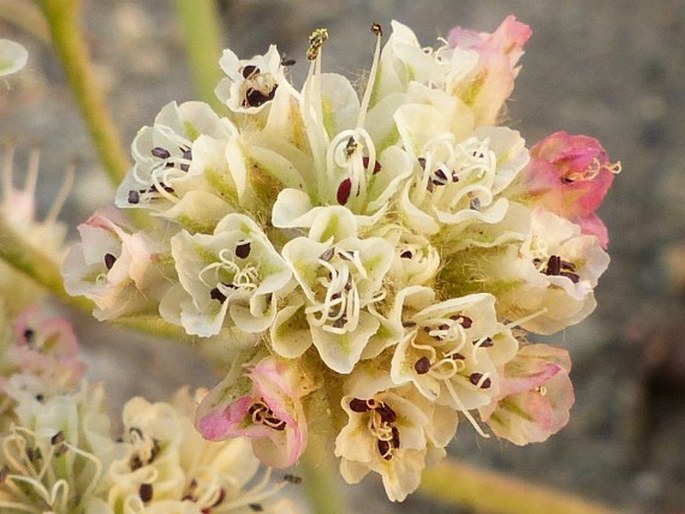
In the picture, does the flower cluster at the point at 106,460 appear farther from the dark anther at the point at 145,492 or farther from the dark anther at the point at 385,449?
the dark anther at the point at 385,449

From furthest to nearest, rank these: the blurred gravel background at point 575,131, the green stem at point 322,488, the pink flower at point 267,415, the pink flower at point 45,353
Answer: the blurred gravel background at point 575,131
the green stem at point 322,488
the pink flower at point 45,353
the pink flower at point 267,415

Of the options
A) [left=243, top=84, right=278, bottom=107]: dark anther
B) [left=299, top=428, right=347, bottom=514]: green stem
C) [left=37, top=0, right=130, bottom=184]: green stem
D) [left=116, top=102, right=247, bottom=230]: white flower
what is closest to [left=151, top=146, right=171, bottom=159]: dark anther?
[left=116, top=102, right=247, bottom=230]: white flower

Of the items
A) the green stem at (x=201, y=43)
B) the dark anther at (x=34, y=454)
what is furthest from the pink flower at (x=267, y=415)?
the green stem at (x=201, y=43)

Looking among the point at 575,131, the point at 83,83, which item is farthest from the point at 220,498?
the point at 575,131

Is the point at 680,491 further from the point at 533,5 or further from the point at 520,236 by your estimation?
the point at 520,236

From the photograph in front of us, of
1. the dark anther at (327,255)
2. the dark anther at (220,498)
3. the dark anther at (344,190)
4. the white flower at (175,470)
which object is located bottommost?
the dark anther at (220,498)
